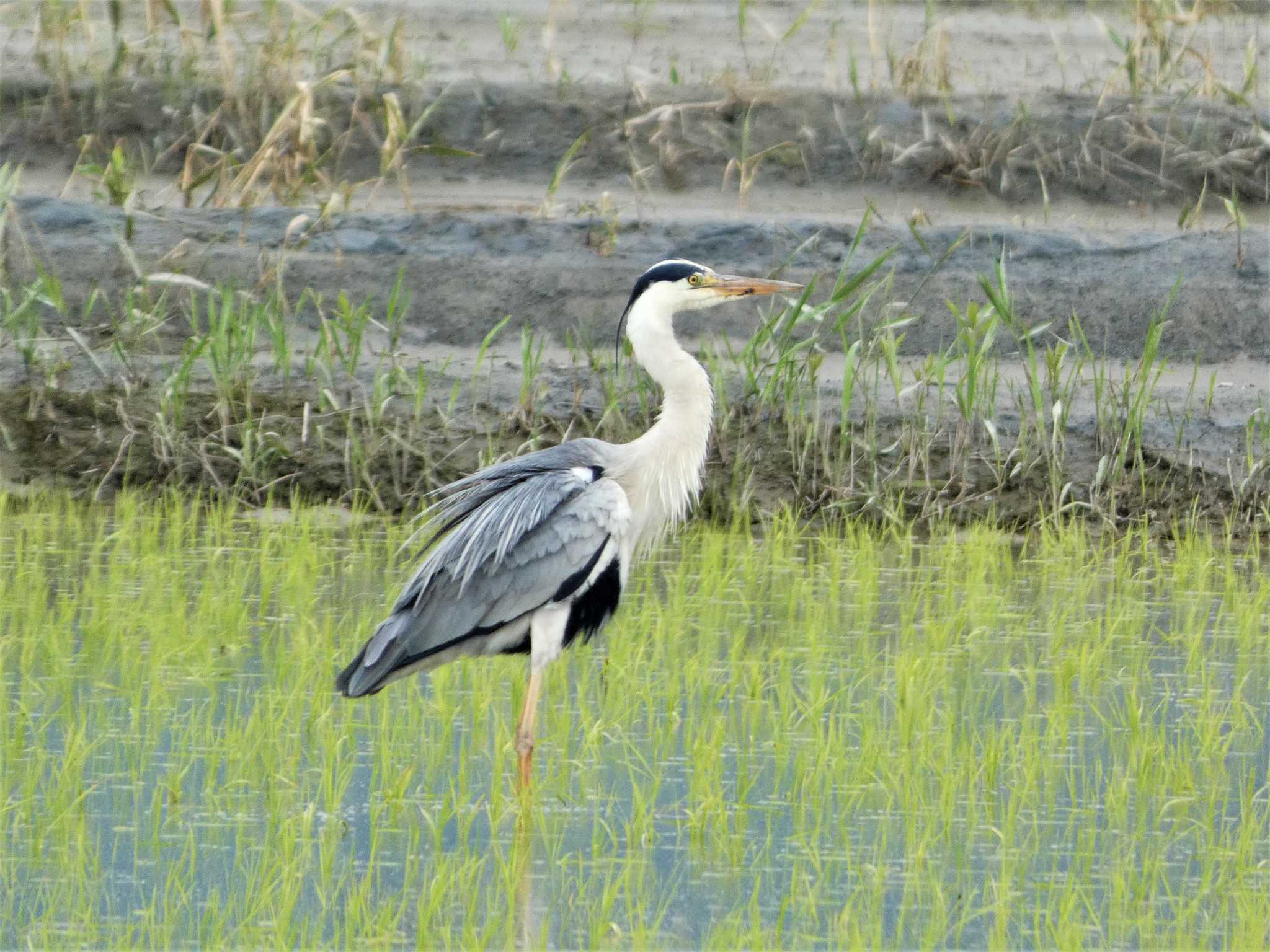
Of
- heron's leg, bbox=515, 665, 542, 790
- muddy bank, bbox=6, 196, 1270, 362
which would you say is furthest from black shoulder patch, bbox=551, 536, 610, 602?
muddy bank, bbox=6, 196, 1270, 362

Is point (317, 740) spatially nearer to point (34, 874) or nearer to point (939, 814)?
point (34, 874)

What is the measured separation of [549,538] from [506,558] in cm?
13

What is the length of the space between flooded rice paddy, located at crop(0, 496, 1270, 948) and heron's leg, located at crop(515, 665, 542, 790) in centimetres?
6

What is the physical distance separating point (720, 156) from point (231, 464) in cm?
530

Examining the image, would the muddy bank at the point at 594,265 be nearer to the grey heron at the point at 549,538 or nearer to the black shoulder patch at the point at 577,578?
the grey heron at the point at 549,538

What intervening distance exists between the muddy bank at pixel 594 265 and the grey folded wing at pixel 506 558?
4.29 m

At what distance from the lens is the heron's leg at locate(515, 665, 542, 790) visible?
4.45 meters

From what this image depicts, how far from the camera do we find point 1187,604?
6227mm

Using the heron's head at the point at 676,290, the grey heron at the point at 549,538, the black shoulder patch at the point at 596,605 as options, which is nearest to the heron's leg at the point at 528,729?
the grey heron at the point at 549,538

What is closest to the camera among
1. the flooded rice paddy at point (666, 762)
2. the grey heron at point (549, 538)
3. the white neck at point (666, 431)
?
the flooded rice paddy at point (666, 762)

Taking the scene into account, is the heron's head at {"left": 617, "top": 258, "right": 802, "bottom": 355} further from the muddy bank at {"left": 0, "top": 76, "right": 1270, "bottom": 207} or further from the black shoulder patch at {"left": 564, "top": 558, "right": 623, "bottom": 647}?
the muddy bank at {"left": 0, "top": 76, "right": 1270, "bottom": 207}

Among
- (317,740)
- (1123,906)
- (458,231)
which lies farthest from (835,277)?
(1123,906)

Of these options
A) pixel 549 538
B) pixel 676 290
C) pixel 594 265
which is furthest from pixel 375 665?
pixel 594 265

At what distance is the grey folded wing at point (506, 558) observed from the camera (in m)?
4.91
